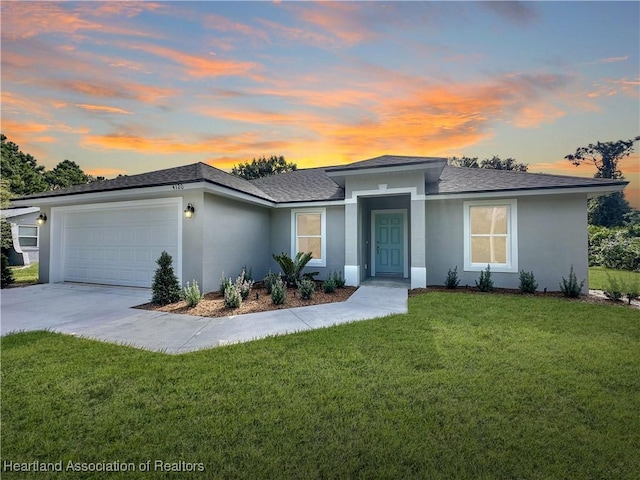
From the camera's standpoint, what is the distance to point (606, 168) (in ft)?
101

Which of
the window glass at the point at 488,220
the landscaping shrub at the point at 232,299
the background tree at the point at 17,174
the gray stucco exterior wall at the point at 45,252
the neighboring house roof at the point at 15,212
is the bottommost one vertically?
the landscaping shrub at the point at 232,299

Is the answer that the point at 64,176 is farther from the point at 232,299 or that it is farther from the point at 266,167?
the point at 232,299

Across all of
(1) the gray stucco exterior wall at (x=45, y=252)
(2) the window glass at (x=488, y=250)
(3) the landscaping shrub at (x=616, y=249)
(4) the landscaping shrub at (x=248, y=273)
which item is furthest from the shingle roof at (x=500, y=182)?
(1) the gray stucco exterior wall at (x=45, y=252)

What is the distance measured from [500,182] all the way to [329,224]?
5.92 meters

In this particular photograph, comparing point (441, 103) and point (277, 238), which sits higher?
point (441, 103)

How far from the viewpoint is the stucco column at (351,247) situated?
991cm

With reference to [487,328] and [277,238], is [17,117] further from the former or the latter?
[487,328]

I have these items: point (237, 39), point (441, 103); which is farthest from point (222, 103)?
point (441, 103)

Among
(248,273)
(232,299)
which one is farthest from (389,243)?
(232,299)

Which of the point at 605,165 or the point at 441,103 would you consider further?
the point at 605,165

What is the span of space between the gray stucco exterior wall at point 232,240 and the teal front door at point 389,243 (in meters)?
4.54

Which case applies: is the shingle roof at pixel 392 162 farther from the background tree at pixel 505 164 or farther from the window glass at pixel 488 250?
the background tree at pixel 505 164

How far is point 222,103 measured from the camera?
10.5m

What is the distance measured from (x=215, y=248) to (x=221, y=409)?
6654 mm
